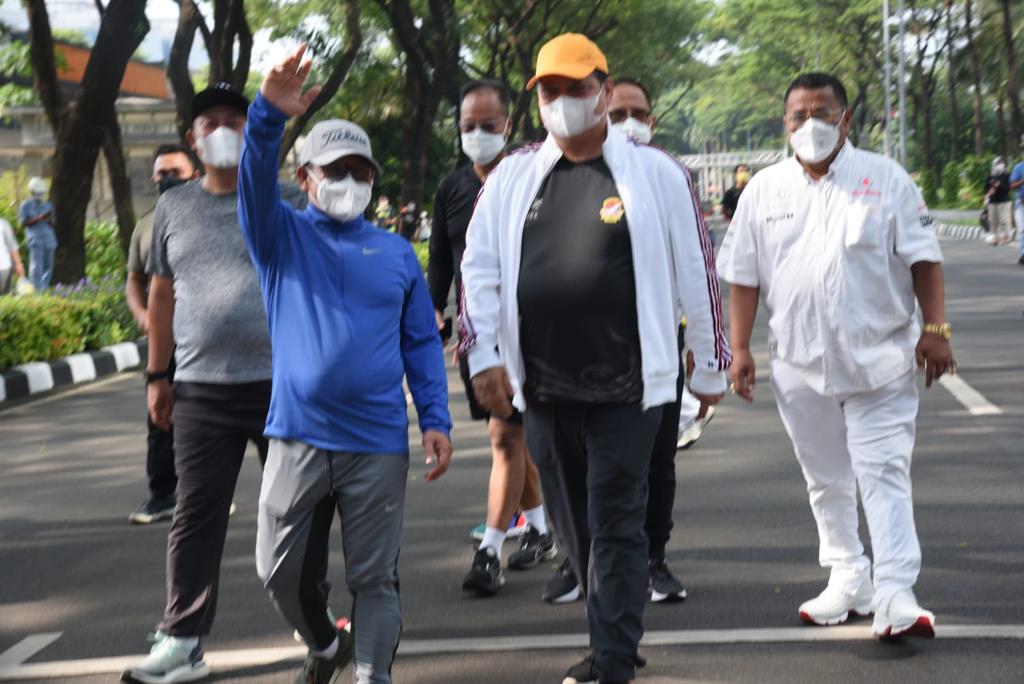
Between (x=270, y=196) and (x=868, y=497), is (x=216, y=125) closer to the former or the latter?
(x=270, y=196)

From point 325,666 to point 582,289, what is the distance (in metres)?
1.23

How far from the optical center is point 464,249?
244 inches

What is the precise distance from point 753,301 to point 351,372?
1610mm

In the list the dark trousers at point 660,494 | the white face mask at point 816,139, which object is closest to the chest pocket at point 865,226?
the white face mask at point 816,139

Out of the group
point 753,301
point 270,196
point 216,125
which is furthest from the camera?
point 753,301

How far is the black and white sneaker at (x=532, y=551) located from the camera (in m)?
6.54

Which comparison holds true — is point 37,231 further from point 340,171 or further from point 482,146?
point 340,171

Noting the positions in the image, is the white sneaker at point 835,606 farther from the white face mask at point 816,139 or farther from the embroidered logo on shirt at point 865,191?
the white face mask at point 816,139

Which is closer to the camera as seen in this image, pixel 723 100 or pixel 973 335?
pixel 973 335

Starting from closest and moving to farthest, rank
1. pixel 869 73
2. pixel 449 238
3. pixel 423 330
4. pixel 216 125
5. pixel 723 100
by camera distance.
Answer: pixel 423 330, pixel 216 125, pixel 449 238, pixel 869 73, pixel 723 100

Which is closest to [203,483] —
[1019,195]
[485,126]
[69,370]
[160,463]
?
[485,126]

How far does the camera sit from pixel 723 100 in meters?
96.4

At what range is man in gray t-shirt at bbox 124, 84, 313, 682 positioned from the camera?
204 inches

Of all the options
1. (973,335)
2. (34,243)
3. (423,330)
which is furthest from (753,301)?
(34,243)
